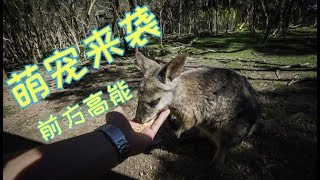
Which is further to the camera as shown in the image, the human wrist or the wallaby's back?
the wallaby's back

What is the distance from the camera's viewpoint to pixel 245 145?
10.7 feet

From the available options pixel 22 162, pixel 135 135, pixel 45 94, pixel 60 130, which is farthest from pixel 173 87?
pixel 45 94

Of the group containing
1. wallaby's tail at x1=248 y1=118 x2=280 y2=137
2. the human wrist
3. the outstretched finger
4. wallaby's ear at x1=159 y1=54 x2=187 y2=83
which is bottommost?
wallaby's tail at x1=248 y1=118 x2=280 y2=137

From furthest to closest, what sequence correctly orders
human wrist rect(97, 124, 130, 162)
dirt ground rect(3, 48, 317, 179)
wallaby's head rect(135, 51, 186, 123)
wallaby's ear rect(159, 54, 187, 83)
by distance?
dirt ground rect(3, 48, 317, 179) < wallaby's head rect(135, 51, 186, 123) < wallaby's ear rect(159, 54, 187, 83) < human wrist rect(97, 124, 130, 162)

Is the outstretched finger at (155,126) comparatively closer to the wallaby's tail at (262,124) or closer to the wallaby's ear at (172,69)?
the wallaby's ear at (172,69)

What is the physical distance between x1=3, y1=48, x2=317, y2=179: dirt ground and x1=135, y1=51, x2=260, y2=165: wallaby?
0.34 m

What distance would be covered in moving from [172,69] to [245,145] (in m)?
1.56

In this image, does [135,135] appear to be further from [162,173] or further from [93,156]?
[162,173]

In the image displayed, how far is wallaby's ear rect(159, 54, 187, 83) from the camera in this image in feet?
7.77

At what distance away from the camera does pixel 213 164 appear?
9.70ft

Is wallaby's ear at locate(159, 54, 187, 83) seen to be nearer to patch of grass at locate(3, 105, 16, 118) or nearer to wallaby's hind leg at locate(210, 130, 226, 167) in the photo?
wallaby's hind leg at locate(210, 130, 226, 167)

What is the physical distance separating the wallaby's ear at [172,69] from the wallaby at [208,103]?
0.01 m

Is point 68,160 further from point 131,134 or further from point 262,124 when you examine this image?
point 262,124

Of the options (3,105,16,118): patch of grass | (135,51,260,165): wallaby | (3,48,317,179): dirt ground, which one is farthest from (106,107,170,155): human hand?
(3,105,16,118): patch of grass
